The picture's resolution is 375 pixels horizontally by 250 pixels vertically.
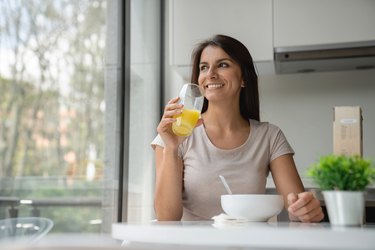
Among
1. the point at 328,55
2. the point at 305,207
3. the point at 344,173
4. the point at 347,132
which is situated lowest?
the point at 305,207

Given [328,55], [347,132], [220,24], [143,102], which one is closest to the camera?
[347,132]

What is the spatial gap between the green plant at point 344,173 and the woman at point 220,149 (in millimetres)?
703

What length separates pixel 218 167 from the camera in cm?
211

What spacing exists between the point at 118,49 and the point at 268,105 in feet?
3.72

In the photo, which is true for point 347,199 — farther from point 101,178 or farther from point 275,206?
point 101,178

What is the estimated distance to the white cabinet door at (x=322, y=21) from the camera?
3.08 meters

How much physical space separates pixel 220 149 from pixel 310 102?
1593 millimetres

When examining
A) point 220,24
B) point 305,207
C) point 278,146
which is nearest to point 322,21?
point 220,24

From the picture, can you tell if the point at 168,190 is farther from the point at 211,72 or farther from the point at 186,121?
the point at 211,72

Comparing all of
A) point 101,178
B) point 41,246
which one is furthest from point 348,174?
point 101,178

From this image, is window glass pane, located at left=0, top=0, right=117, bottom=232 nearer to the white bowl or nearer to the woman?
the woman

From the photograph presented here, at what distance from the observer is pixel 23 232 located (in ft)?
5.85

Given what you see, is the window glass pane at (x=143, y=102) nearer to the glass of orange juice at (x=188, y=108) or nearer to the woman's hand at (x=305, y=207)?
the glass of orange juice at (x=188, y=108)

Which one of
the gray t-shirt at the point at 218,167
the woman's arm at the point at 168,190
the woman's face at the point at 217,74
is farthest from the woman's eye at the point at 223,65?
the woman's arm at the point at 168,190
